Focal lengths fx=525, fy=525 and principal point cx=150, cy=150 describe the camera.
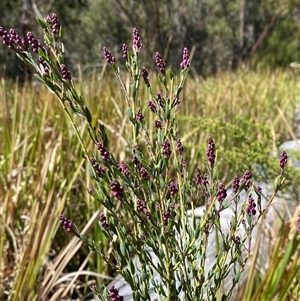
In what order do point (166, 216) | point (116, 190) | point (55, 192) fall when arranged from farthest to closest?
point (55, 192)
point (166, 216)
point (116, 190)

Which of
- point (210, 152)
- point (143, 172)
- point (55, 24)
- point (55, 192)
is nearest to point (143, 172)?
point (143, 172)

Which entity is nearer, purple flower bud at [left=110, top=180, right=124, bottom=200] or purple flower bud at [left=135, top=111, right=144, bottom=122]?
purple flower bud at [left=110, top=180, right=124, bottom=200]

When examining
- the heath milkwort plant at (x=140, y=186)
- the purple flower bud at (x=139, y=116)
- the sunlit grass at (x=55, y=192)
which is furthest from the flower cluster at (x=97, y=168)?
the sunlit grass at (x=55, y=192)

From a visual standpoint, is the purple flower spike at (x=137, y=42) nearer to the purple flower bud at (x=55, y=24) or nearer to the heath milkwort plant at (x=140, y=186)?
the heath milkwort plant at (x=140, y=186)

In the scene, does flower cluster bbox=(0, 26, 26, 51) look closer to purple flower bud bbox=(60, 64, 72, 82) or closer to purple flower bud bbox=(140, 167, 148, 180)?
purple flower bud bbox=(60, 64, 72, 82)

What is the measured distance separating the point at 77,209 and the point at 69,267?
25cm

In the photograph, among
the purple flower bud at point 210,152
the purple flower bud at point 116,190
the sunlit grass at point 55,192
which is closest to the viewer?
the purple flower bud at point 116,190

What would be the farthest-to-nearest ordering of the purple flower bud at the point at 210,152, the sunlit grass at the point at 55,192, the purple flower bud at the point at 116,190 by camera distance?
the sunlit grass at the point at 55,192 < the purple flower bud at the point at 210,152 < the purple flower bud at the point at 116,190

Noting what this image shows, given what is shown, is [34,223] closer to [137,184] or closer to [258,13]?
[137,184]

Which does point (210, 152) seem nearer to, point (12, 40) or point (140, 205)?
point (140, 205)

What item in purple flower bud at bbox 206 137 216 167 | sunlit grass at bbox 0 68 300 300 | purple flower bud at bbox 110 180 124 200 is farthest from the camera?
sunlit grass at bbox 0 68 300 300

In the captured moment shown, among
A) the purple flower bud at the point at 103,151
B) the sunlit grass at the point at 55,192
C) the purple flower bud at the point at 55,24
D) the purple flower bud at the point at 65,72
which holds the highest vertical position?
the purple flower bud at the point at 55,24

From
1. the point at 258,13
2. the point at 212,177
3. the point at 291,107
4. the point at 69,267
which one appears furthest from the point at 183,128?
the point at 258,13

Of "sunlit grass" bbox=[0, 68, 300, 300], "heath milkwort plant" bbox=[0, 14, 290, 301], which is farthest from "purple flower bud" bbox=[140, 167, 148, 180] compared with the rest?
"sunlit grass" bbox=[0, 68, 300, 300]
